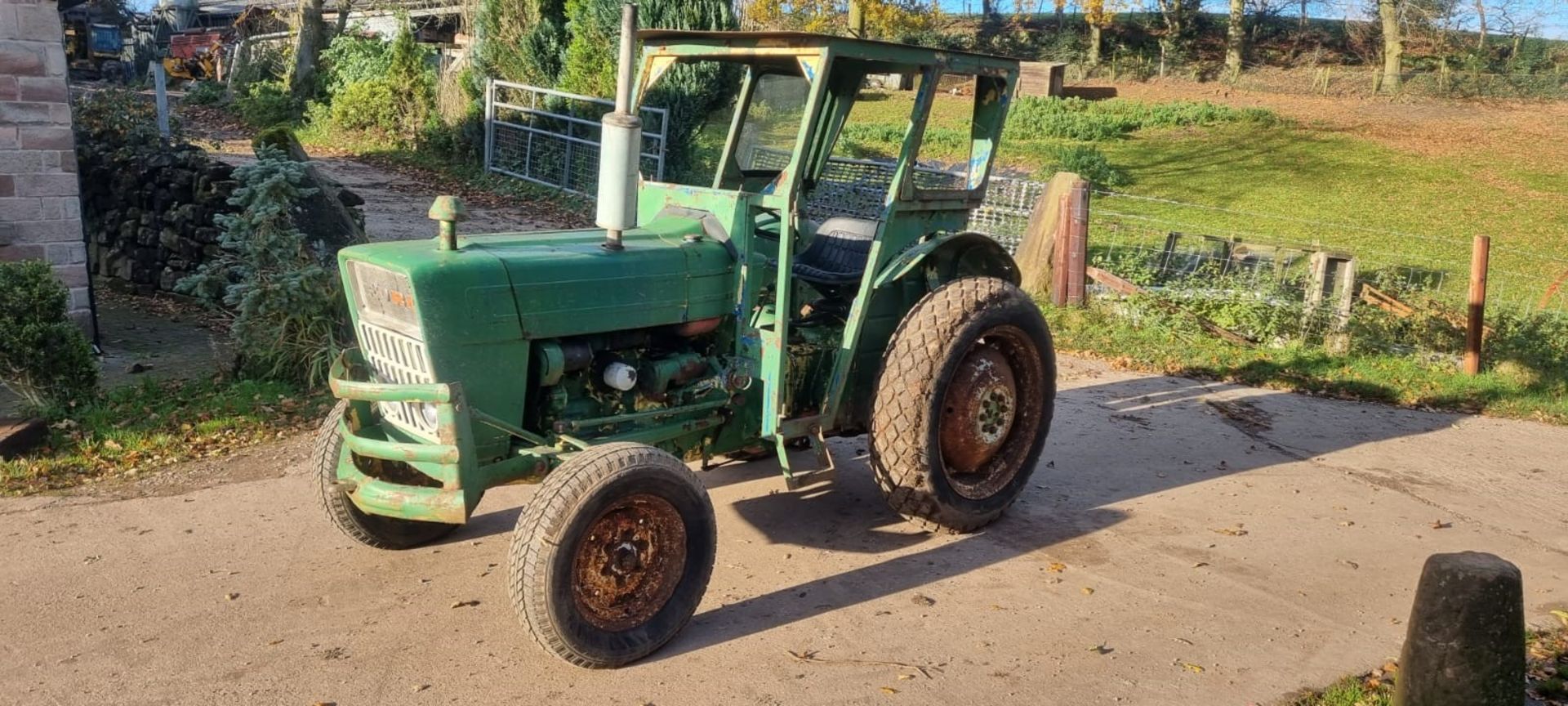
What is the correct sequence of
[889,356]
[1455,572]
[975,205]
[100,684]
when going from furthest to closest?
[975,205] < [889,356] < [100,684] < [1455,572]

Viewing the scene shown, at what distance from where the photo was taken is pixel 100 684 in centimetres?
388

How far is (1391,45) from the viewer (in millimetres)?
33250

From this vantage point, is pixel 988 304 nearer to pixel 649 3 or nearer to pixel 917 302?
pixel 917 302

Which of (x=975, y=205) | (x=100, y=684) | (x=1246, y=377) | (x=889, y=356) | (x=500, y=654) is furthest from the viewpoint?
(x=1246, y=377)

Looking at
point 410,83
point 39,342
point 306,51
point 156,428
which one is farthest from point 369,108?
point 156,428

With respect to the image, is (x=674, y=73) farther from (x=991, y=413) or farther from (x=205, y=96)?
(x=205, y=96)

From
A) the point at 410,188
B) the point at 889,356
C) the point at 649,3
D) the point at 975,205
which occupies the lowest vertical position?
the point at 410,188

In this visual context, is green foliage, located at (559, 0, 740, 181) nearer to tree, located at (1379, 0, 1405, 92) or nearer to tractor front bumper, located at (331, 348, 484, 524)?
tractor front bumper, located at (331, 348, 484, 524)

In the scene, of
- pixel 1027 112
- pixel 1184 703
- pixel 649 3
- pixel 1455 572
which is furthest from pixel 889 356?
pixel 1027 112

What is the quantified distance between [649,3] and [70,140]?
10.6 meters

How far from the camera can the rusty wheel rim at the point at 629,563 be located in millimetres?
4051

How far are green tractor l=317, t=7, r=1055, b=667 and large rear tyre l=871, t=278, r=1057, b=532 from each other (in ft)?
0.04

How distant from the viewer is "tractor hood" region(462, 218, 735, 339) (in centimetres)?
433

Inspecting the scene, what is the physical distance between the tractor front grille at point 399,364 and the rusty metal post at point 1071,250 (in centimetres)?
679
